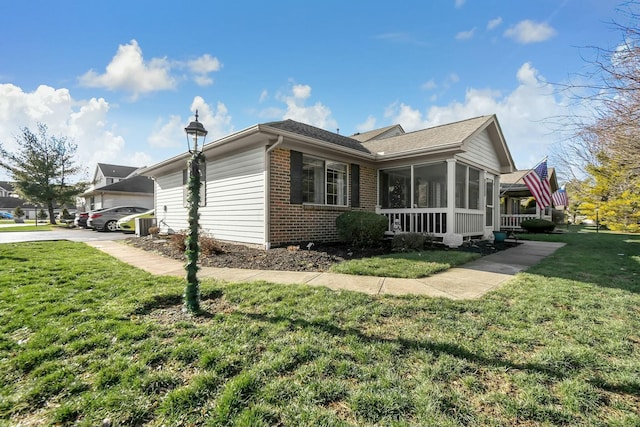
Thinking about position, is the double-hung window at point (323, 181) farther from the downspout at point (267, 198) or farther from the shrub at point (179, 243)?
the shrub at point (179, 243)

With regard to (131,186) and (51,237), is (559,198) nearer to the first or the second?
(51,237)

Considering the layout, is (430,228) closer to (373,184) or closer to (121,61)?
(373,184)

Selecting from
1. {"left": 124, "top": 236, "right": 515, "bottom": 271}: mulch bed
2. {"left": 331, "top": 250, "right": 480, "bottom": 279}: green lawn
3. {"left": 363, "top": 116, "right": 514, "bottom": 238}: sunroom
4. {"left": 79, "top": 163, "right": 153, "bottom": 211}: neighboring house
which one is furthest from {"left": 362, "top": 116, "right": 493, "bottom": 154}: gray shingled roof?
{"left": 79, "top": 163, "right": 153, "bottom": 211}: neighboring house

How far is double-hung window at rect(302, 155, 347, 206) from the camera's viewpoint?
325 inches

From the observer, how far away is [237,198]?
8.47 meters

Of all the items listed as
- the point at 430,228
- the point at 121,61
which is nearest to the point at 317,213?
the point at 430,228

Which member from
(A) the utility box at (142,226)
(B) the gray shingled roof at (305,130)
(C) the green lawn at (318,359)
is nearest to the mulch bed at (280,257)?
(C) the green lawn at (318,359)

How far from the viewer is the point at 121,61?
9.54 metres

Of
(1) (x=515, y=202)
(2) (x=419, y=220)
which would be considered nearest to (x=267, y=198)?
(2) (x=419, y=220)

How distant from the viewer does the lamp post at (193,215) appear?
3.40 meters

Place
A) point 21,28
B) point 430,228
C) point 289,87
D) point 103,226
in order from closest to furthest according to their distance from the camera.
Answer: point 21,28 < point 430,228 < point 289,87 < point 103,226

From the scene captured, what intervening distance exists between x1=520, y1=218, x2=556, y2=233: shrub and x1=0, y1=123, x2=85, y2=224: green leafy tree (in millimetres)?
36271

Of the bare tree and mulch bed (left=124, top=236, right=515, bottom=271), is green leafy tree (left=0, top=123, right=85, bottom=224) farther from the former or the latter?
the bare tree

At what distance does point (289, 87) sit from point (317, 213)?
647 cm
